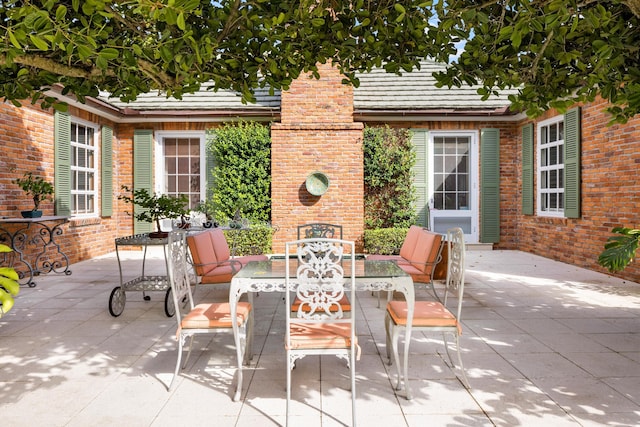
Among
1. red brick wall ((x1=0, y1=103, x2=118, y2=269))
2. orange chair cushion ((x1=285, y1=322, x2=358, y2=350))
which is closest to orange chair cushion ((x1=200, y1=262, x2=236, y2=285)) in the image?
orange chair cushion ((x1=285, y1=322, x2=358, y2=350))

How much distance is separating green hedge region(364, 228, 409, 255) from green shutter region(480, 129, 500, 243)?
2.34 meters

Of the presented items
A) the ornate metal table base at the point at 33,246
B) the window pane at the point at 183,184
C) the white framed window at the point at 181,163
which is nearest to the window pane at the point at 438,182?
the white framed window at the point at 181,163

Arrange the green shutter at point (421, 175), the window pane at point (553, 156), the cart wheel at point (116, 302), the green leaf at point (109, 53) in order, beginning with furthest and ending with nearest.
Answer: the green shutter at point (421, 175) < the window pane at point (553, 156) < the cart wheel at point (116, 302) < the green leaf at point (109, 53)

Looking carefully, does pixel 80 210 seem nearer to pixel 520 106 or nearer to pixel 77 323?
pixel 77 323

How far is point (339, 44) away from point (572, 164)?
653 cm

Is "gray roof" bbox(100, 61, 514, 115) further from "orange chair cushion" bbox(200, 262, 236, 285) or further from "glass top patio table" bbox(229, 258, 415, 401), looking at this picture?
"glass top patio table" bbox(229, 258, 415, 401)

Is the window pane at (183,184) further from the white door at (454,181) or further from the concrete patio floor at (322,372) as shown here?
the white door at (454,181)

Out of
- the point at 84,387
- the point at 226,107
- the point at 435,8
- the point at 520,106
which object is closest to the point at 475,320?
the point at 520,106

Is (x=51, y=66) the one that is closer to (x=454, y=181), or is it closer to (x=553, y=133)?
(x=454, y=181)

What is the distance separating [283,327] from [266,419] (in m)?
1.81

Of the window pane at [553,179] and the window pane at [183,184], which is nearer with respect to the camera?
the window pane at [553,179]

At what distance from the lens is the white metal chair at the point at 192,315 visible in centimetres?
297

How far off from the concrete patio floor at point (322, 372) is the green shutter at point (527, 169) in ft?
15.1

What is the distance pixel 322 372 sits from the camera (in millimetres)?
3199
